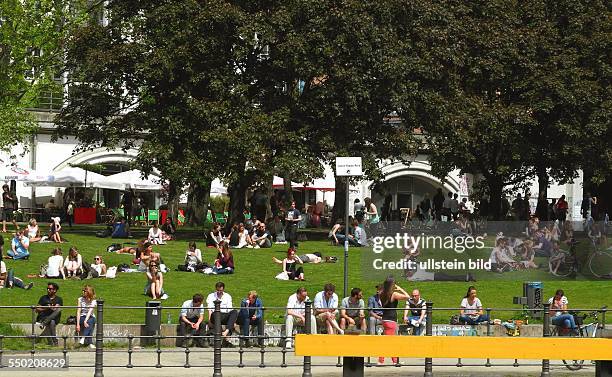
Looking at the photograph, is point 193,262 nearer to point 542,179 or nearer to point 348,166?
point 348,166

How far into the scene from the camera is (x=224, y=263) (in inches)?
1366

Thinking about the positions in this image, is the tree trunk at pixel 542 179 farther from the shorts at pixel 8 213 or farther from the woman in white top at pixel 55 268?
the woman in white top at pixel 55 268

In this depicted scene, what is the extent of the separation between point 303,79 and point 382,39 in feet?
9.64

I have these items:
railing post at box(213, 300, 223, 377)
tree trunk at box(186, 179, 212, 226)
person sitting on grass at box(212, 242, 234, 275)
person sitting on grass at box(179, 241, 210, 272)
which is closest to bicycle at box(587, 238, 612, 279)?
person sitting on grass at box(212, 242, 234, 275)

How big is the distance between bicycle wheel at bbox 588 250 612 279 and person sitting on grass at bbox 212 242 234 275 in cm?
879

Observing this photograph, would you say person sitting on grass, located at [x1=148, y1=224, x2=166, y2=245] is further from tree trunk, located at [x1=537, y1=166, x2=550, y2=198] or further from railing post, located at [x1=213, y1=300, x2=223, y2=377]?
tree trunk, located at [x1=537, y1=166, x2=550, y2=198]

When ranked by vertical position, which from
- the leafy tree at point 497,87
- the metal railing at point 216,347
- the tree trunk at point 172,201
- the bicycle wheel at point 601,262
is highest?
the leafy tree at point 497,87

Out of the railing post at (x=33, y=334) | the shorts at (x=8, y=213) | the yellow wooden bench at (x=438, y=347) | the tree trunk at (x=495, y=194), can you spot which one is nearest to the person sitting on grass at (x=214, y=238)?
the shorts at (x=8, y=213)

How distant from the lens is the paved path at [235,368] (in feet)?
73.8

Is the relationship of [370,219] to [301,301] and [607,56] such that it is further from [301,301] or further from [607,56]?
[301,301]

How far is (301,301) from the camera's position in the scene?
2611 cm

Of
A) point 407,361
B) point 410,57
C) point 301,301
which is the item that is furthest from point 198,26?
point 407,361

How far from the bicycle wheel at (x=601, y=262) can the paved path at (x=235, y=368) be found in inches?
319

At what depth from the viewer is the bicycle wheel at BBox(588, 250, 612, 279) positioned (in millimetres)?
31750
